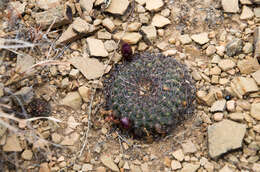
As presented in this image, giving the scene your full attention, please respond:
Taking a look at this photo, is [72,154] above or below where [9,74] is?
below

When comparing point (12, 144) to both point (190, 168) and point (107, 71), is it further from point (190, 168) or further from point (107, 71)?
point (190, 168)

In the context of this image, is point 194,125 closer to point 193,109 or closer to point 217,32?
point 193,109

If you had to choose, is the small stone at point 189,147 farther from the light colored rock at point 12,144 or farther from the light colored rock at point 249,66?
the light colored rock at point 12,144

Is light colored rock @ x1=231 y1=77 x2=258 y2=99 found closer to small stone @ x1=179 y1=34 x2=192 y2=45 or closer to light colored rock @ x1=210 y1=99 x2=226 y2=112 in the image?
light colored rock @ x1=210 y1=99 x2=226 y2=112

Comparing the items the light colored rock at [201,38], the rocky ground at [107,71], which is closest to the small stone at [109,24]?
the rocky ground at [107,71]

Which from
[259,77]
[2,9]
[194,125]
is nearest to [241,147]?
[194,125]

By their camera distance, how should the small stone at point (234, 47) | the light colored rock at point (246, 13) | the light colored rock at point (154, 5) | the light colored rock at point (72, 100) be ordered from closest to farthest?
the light colored rock at point (72, 100) < the small stone at point (234, 47) < the light colored rock at point (246, 13) < the light colored rock at point (154, 5)

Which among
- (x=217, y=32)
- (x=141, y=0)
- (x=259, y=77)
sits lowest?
(x=259, y=77)
